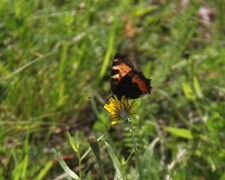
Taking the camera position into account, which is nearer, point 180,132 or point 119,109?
point 119,109

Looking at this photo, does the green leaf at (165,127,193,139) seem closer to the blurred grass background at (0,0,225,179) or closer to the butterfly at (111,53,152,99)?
Answer: the blurred grass background at (0,0,225,179)

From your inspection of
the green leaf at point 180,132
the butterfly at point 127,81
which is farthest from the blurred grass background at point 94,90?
the butterfly at point 127,81

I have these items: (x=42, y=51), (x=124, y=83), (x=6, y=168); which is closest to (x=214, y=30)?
(x=42, y=51)

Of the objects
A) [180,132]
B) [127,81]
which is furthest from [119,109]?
[180,132]

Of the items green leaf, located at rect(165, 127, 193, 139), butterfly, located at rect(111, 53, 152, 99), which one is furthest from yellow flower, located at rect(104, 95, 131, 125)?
green leaf, located at rect(165, 127, 193, 139)

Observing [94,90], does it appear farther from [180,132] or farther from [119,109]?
[119,109]

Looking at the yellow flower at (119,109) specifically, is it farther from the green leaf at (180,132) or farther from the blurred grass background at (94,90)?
the green leaf at (180,132)

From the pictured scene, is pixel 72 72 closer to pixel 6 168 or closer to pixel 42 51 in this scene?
pixel 42 51
